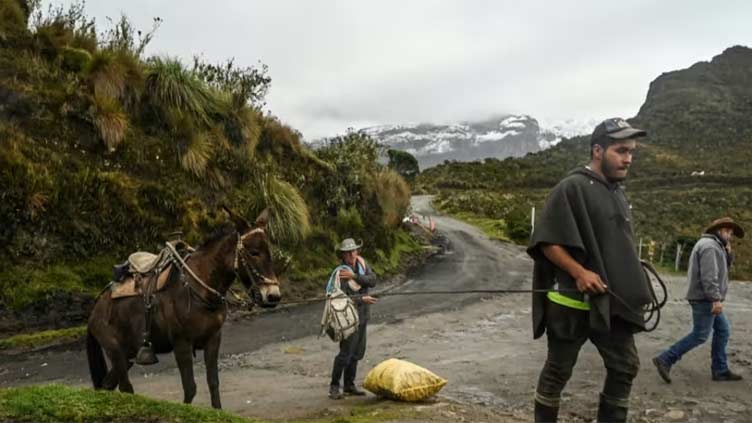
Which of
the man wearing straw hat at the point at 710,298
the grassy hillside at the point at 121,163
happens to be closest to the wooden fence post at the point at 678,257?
the grassy hillside at the point at 121,163

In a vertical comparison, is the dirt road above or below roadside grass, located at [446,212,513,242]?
→ below

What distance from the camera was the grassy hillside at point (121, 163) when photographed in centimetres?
1019

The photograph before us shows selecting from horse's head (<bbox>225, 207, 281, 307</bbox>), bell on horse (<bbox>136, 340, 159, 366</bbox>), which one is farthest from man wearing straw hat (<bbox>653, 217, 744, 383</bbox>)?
bell on horse (<bbox>136, 340, 159, 366</bbox>)

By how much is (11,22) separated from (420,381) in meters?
12.8

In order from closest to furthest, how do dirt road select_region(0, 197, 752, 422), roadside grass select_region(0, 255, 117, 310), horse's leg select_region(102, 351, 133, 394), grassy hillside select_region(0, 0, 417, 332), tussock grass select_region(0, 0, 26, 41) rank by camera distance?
horse's leg select_region(102, 351, 133, 394) → dirt road select_region(0, 197, 752, 422) → roadside grass select_region(0, 255, 117, 310) → grassy hillside select_region(0, 0, 417, 332) → tussock grass select_region(0, 0, 26, 41)

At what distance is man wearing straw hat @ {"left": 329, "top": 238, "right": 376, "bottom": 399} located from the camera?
638cm

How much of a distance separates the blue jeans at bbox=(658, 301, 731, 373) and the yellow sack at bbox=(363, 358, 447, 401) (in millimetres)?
3100

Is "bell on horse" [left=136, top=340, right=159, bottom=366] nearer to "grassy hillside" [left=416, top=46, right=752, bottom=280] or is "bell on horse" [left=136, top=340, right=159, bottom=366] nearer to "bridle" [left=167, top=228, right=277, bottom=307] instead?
"bridle" [left=167, top=228, right=277, bottom=307]

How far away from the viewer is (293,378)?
24.8ft

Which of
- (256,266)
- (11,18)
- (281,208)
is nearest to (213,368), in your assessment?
(256,266)

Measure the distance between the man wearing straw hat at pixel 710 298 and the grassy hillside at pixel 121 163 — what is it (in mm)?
8529

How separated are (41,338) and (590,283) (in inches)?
338

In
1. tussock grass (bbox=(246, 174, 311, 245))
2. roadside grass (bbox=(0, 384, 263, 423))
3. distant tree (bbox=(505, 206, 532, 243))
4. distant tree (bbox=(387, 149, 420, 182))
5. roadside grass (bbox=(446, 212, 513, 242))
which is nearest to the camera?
roadside grass (bbox=(0, 384, 263, 423))

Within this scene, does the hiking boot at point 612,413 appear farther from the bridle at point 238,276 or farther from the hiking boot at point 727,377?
the hiking boot at point 727,377
